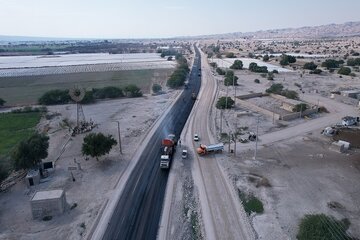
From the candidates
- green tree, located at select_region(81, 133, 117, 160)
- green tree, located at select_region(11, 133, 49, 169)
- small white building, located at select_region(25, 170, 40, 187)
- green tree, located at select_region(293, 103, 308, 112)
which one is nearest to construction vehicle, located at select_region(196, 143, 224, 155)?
green tree, located at select_region(81, 133, 117, 160)

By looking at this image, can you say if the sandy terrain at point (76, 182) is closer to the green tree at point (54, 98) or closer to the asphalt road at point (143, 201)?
the asphalt road at point (143, 201)

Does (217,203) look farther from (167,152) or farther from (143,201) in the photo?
(167,152)

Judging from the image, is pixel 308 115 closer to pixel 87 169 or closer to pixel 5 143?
pixel 87 169

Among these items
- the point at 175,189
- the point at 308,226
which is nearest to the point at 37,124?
the point at 175,189

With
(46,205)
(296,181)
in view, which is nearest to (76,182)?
(46,205)

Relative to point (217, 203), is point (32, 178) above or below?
above

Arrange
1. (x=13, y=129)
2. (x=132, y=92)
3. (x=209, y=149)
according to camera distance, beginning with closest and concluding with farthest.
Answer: (x=209, y=149) → (x=13, y=129) → (x=132, y=92)
